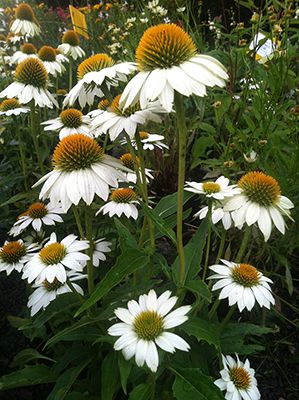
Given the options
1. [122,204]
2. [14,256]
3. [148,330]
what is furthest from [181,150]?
[14,256]

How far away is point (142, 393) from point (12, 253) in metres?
0.64

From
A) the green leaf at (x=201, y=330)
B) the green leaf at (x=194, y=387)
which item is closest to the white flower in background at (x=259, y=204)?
the green leaf at (x=201, y=330)

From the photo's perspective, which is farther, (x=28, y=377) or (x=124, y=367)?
(x=28, y=377)

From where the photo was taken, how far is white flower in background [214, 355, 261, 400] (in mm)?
1106

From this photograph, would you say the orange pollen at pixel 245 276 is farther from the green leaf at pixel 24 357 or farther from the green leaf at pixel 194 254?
the green leaf at pixel 24 357

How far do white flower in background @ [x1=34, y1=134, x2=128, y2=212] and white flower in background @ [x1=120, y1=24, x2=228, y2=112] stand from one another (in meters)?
0.17

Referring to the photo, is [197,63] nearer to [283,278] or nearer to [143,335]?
[143,335]

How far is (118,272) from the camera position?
92 centimetres

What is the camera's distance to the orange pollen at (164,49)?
2.93 ft

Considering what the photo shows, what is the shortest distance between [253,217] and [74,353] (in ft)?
1.97

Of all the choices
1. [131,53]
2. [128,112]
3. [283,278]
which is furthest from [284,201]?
[131,53]

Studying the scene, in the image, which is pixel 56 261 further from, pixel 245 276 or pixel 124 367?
pixel 245 276

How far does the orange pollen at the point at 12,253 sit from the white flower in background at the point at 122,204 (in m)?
0.27

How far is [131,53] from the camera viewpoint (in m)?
2.51
